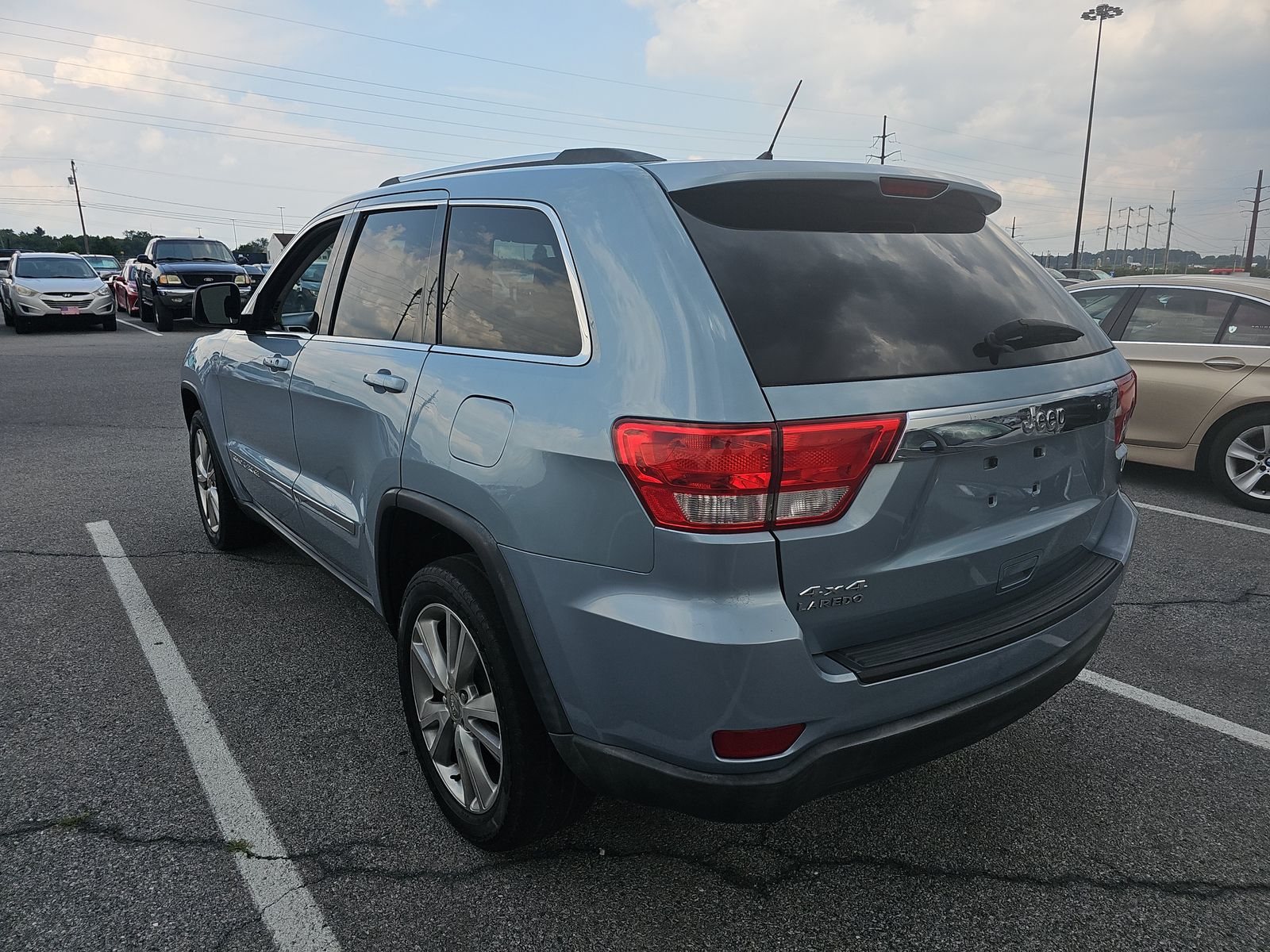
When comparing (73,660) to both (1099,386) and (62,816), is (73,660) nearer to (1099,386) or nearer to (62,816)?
(62,816)

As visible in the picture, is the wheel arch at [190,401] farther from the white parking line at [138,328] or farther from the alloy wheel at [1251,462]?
the white parking line at [138,328]

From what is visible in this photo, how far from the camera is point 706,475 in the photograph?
1.84 meters

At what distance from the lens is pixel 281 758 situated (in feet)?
9.85

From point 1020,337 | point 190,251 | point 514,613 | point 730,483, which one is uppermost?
point 190,251

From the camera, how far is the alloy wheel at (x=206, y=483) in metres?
4.93

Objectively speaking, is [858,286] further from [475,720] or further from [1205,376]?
[1205,376]

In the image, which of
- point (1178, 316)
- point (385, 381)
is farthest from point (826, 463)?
point (1178, 316)

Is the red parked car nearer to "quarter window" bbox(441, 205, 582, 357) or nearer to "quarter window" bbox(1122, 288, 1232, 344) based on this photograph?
"quarter window" bbox(1122, 288, 1232, 344)

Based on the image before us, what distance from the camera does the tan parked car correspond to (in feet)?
19.9

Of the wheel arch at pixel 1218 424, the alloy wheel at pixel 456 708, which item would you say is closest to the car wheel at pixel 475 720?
the alloy wheel at pixel 456 708

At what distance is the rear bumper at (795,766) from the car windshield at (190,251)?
22.0 metres

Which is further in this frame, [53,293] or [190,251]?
[190,251]

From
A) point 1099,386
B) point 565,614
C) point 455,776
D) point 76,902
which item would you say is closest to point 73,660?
point 76,902

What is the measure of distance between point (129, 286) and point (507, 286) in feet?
82.5
